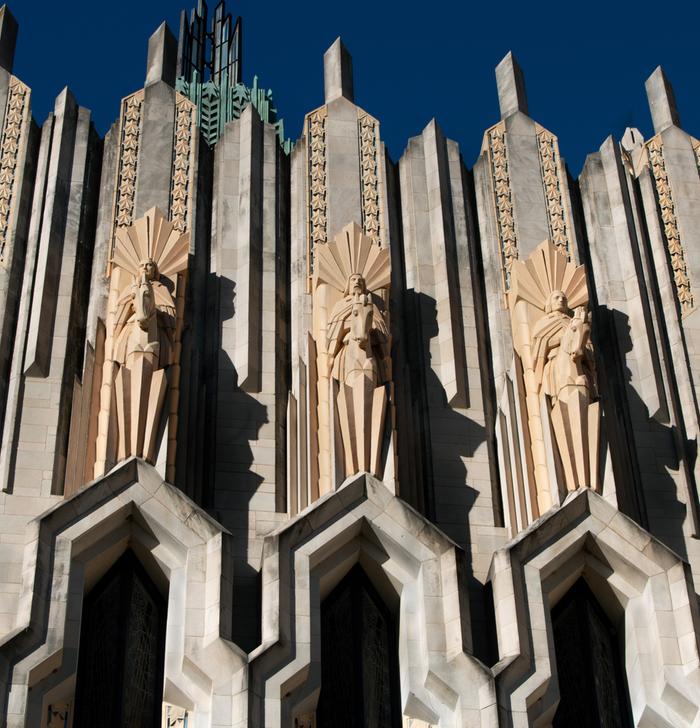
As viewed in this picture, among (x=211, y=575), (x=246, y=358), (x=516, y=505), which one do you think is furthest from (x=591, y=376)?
(x=211, y=575)

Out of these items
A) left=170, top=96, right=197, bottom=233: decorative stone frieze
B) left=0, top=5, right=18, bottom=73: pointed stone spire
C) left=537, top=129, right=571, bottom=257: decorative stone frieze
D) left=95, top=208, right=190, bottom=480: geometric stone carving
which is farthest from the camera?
left=0, top=5, right=18, bottom=73: pointed stone spire

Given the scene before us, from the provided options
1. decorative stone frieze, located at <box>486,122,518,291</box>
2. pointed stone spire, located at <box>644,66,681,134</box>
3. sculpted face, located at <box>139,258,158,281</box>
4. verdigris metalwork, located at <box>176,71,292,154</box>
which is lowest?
sculpted face, located at <box>139,258,158,281</box>

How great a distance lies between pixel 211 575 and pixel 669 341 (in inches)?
251

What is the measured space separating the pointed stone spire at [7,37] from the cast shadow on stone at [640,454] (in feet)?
25.8

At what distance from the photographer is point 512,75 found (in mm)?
20094

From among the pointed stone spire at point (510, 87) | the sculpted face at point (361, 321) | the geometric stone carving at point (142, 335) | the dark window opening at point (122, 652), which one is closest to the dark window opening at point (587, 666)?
the sculpted face at point (361, 321)

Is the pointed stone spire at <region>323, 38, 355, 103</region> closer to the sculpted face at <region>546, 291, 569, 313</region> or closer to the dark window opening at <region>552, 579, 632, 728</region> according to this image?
the sculpted face at <region>546, 291, 569, 313</region>

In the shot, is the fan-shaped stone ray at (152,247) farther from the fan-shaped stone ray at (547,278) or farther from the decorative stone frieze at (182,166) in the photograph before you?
the fan-shaped stone ray at (547,278)

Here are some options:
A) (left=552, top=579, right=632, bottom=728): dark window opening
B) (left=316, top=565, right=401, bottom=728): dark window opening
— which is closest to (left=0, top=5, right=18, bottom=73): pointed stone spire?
(left=316, top=565, right=401, bottom=728): dark window opening

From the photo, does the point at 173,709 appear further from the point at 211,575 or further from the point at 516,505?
the point at 516,505

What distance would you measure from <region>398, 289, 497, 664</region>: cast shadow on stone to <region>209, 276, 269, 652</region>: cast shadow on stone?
1551mm

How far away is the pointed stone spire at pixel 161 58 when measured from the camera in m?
19.1

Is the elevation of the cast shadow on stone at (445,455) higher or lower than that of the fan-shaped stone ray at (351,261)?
lower

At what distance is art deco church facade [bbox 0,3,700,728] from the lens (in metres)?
14.3
